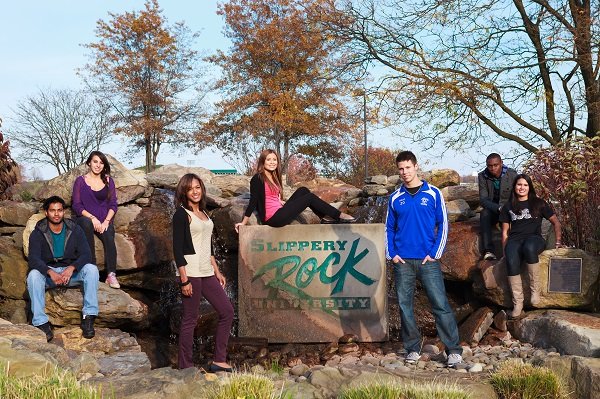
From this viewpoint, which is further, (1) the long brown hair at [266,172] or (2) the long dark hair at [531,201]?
(1) the long brown hair at [266,172]

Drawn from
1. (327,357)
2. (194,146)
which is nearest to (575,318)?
(327,357)

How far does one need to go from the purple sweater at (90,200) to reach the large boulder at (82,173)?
1.98 metres

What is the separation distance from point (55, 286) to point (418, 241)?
387 cm

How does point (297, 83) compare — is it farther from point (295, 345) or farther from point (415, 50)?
point (295, 345)

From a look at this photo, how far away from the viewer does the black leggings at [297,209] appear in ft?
25.5

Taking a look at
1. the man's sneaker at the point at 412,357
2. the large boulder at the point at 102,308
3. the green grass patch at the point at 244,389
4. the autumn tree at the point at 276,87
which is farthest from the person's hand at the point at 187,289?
the autumn tree at the point at 276,87

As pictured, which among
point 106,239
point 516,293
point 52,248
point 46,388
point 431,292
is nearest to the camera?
point 46,388

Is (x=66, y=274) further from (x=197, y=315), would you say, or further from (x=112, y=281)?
(x=197, y=315)

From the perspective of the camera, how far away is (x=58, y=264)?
22.9 ft

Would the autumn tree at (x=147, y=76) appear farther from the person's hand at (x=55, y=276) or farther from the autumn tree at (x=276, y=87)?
the person's hand at (x=55, y=276)

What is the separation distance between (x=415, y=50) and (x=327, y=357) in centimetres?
800

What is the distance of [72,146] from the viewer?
31969 mm

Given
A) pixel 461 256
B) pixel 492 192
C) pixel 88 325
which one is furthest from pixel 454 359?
pixel 88 325

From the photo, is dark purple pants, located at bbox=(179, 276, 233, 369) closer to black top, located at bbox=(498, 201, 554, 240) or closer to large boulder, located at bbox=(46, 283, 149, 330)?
large boulder, located at bbox=(46, 283, 149, 330)
